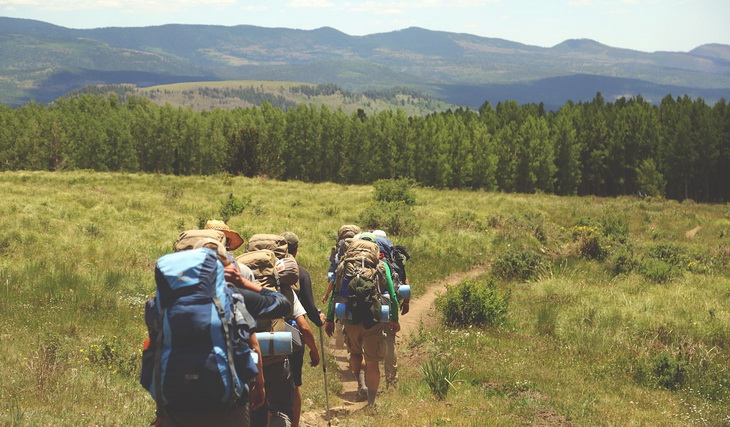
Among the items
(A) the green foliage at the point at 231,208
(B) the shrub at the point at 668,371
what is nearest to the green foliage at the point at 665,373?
(B) the shrub at the point at 668,371

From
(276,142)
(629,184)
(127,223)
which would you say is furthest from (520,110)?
(127,223)

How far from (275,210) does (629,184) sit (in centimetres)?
7368

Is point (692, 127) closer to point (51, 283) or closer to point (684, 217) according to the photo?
point (684, 217)

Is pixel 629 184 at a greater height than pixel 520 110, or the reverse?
→ pixel 520 110

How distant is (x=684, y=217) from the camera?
35.5 m

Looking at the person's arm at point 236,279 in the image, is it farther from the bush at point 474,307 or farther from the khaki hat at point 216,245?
the bush at point 474,307

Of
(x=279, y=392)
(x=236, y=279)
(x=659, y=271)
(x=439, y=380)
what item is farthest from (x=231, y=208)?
(x=236, y=279)

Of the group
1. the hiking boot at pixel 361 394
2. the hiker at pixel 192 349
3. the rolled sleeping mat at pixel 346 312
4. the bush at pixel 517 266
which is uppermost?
the hiker at pixel 192 349

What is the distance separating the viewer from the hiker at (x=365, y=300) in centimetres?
751

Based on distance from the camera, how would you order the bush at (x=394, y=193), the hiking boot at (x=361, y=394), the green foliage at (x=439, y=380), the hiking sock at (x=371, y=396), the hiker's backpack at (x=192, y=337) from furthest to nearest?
the bush at (x=394, y=193) → the hiking boot at (x=361, y=394) → the green foliage at (x=439, y=380) → the hiking sock at (x=371, y=396) → the hiker's backpack at (x=192, y=337)

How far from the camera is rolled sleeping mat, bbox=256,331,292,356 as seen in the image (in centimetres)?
508

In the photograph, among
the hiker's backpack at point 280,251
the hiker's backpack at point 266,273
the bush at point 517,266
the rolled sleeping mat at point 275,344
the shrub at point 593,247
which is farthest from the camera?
the shrub at point 593,247

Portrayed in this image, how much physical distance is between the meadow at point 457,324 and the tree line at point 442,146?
165 ft

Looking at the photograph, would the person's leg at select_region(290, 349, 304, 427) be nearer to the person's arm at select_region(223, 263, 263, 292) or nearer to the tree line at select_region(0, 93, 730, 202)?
the person's arm at select_region(223, 263, 263, 292)
